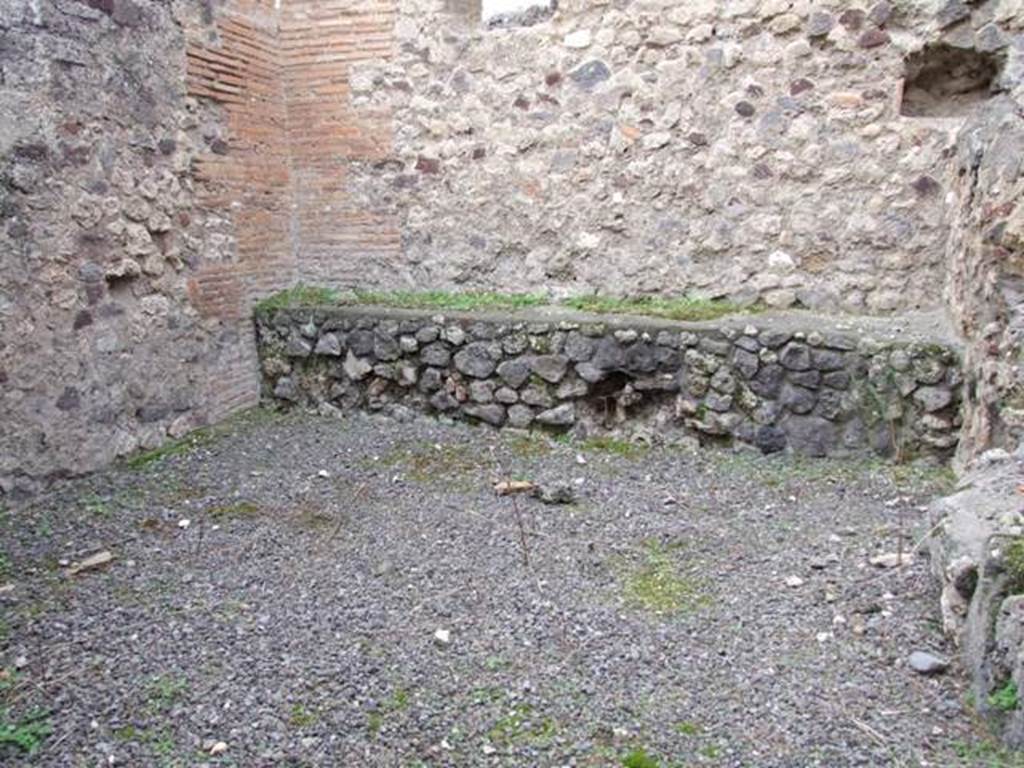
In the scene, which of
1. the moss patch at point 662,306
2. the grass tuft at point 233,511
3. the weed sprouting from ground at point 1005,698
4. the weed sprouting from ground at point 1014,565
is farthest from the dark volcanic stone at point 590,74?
the weed sprouting from ground at point 1005,698

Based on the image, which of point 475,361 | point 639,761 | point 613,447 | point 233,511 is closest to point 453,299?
point 475,361

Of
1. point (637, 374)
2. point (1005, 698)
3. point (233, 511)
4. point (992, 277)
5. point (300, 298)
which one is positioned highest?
point (992, 277)

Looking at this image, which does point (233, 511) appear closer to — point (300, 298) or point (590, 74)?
point (300, 298)

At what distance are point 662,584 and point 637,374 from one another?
166 cm

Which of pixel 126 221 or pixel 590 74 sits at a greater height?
pixel 590 74

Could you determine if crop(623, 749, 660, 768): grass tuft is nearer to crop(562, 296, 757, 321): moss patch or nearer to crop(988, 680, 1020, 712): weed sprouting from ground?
crop(988, 680, 1020, 712): weed sprouting from ground

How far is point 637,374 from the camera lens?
441 cm

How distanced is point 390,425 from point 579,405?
1.12m

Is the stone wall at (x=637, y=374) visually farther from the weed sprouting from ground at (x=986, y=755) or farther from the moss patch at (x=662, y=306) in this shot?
the weed sprouting from ground at (x=986, y=755)

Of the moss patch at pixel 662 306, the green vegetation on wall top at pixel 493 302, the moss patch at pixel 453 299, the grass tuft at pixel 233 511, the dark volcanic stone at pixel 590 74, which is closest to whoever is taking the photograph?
the grass tuft at pixel 233 511

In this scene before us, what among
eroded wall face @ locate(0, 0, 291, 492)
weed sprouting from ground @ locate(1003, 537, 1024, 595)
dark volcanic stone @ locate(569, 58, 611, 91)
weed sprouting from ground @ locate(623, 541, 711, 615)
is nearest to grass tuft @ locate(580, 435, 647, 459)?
weed sprouting from ground @ locate(623, 541, 711, 615)

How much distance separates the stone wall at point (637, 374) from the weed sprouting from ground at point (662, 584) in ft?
4.13

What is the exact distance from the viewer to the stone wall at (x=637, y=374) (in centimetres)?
394

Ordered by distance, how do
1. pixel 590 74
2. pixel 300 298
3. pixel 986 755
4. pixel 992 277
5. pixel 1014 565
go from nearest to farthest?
pixel 986 755
pixel 1014 565
pixel 992 277
pixel 590 74
pixel 300 298
